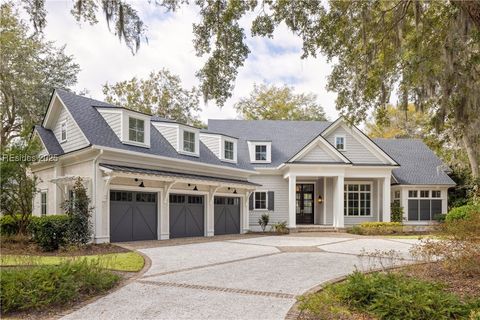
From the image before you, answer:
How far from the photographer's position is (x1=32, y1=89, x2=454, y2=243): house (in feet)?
50.1

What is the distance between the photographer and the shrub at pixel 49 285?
602cm

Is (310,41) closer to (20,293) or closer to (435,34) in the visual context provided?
(435,34)

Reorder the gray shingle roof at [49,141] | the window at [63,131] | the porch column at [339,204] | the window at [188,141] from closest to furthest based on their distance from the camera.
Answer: the gray shingle roof at [49,141] < the window at [63,131] < the window at [188,141] < the porch column at [339,204]

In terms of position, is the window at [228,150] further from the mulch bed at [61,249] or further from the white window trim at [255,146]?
the mulch bed at [61,249]

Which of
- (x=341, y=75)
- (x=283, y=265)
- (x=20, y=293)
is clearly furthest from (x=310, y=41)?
(x=20, y=293)

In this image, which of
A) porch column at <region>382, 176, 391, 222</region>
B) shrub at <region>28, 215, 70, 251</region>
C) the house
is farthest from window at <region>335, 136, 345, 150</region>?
shrub at <region>28, 215, 70, 251</region>

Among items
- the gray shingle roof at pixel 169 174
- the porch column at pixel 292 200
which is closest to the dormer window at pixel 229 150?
the gray shingle roof at pixel 169 174

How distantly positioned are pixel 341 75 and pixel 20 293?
9.62 m

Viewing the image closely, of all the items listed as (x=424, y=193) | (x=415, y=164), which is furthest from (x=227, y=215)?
(x=415, y=164)

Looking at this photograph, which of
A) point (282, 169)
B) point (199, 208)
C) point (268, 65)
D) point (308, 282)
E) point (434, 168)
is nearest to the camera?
point (308, 282)

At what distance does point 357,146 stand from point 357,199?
11.1ft

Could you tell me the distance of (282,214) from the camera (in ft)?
77.8

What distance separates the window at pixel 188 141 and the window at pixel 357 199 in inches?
425

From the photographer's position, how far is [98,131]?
1547 cm
